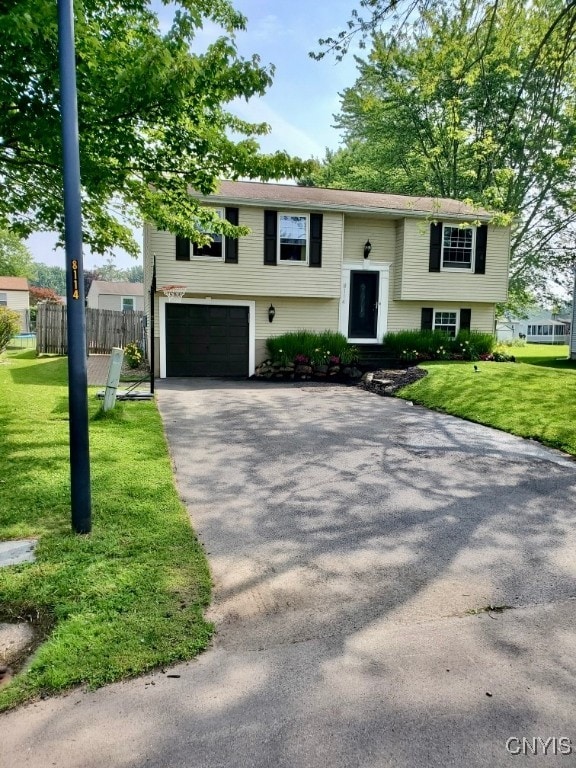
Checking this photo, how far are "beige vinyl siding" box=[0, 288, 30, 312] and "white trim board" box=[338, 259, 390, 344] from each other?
33509 millimetres

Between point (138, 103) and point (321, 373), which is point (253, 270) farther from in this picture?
point (138, 103)

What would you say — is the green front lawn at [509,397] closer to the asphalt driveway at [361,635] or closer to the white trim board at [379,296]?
the asphalt driveway at [361,635]

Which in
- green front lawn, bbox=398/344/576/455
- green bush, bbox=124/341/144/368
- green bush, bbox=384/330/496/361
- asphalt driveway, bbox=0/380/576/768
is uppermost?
green bush, bbox=384/330/496/361

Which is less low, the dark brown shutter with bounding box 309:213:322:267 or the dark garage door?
the dark brown shutter with bounding box 309:213:322:267

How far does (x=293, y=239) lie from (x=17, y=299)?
33.9 meters

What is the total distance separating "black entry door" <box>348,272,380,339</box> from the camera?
16.4 m

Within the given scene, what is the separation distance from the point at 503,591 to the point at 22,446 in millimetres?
5565

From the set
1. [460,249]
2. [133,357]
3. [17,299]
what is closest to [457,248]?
[460,249]

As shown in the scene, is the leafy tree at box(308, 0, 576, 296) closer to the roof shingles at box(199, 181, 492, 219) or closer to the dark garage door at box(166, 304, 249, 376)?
the roof shingles at box(199, 181, 492, 219)

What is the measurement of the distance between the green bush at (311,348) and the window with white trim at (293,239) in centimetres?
238

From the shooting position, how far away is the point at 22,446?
608cm

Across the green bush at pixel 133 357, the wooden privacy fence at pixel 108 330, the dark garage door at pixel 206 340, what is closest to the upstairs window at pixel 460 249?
the dark garage door at pixel 206 340

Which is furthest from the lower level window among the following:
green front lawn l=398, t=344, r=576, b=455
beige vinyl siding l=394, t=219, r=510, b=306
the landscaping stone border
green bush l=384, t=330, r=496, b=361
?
green front lawn l=398, t=344, r=576, b=455

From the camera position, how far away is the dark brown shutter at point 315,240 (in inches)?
590
